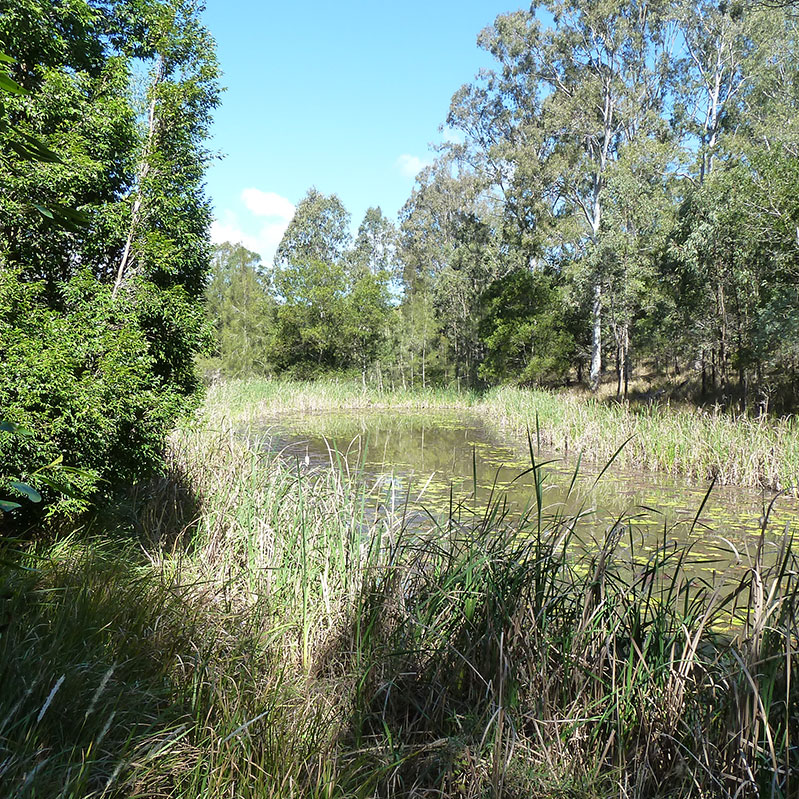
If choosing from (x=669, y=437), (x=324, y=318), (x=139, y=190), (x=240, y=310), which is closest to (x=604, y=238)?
(x=669, y=437)

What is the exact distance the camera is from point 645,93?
2361 centimetres

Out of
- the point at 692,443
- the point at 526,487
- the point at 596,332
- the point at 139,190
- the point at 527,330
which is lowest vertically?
the point at 526,487

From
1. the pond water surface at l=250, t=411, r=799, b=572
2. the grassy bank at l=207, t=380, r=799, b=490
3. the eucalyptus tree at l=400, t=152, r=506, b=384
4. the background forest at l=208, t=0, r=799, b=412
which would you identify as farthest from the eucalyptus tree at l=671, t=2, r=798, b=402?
the eucalyptus tree at l=400, t=152, r=506, b=384

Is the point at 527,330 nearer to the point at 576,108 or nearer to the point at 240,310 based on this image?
the point at 576,108

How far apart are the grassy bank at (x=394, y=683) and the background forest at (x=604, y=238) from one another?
1155 cm

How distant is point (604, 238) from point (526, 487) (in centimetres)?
1312

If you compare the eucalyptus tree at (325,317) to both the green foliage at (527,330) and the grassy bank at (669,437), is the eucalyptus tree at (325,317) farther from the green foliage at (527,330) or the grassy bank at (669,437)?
the grassy bank at (669,437)

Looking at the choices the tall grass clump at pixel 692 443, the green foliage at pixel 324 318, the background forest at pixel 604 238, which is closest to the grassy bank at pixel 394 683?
the tall grass clump at pixel 692 443

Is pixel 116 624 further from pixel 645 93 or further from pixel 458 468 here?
pixel 645 93

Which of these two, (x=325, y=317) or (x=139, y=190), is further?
(x=325, y=317)

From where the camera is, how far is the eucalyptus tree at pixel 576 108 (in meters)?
21.8

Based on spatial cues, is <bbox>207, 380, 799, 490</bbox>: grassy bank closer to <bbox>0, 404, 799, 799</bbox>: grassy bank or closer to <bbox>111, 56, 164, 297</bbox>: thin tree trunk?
<bbox>0, 404, 799, 799</bbox>: grassy bank

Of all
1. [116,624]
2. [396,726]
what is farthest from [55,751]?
[396,726]

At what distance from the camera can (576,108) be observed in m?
22.2
